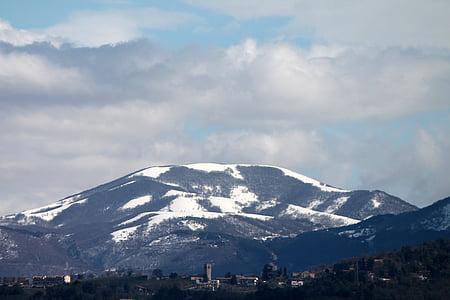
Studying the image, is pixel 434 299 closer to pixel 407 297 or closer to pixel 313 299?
pixel 407 297

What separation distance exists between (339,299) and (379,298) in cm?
625

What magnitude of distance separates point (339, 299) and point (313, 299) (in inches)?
165

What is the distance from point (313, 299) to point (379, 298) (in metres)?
10.4

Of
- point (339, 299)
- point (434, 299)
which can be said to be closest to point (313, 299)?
point (339, 299)

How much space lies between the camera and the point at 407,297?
646ft

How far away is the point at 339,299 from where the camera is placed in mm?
198500

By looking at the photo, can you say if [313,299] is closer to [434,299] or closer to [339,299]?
[339,299]

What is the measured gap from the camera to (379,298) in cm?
19700

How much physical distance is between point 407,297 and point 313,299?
14647 mm

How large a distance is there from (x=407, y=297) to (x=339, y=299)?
34.5 feet

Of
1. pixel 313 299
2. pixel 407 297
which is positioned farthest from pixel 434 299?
pixel 313 299

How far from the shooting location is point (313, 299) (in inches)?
7869

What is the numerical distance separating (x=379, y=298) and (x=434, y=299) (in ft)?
28.0
